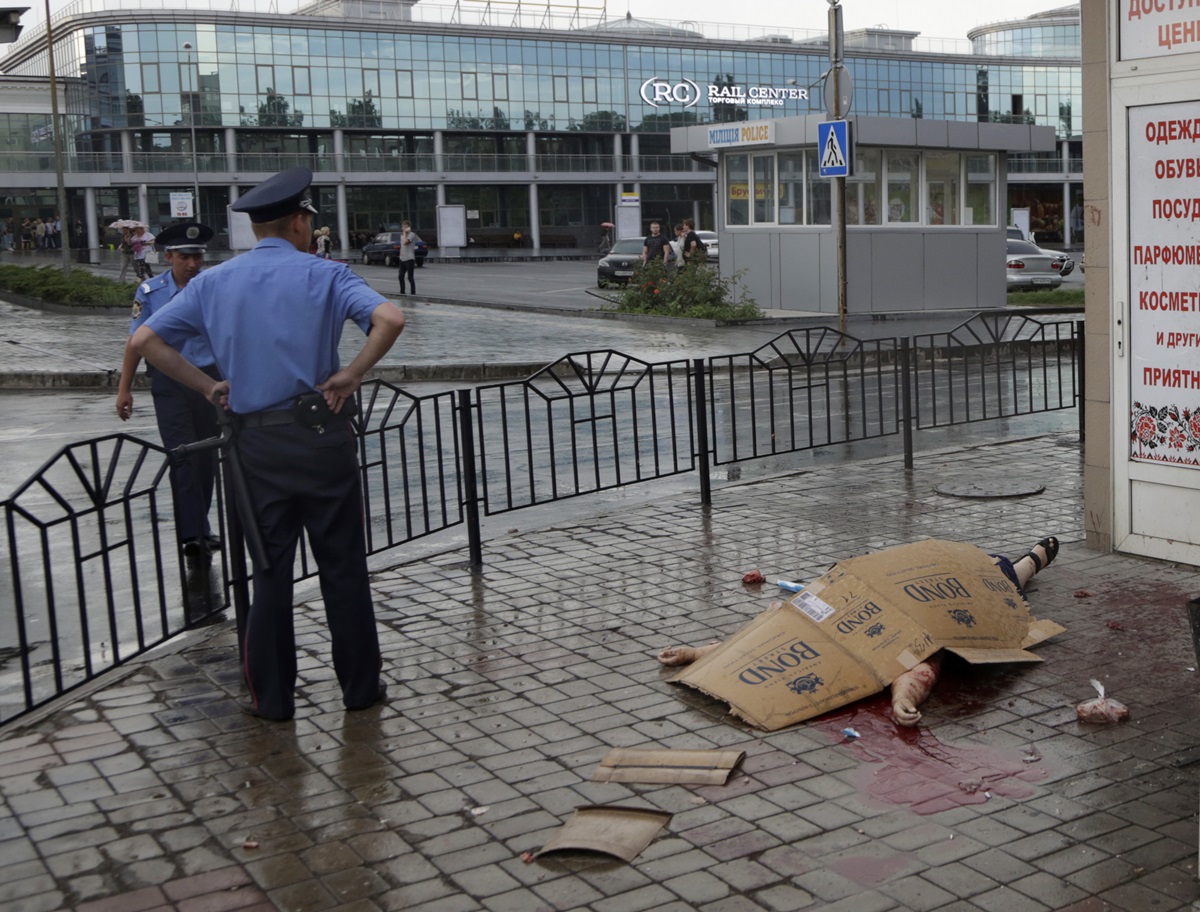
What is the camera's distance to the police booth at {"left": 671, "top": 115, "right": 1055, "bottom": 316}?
27.2 meters

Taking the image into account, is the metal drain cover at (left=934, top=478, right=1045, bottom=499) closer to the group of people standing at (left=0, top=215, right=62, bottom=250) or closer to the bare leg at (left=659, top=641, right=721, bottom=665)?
the bare leg at (left=659, top=641, right=721, bottom=665)

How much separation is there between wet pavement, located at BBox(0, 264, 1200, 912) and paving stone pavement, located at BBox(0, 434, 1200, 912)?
0.04 ft

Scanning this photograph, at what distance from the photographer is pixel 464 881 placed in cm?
405

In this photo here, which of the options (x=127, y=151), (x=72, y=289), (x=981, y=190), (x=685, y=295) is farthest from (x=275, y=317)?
(x=127, y=151)

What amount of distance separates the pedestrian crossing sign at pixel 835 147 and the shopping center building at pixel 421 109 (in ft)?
168

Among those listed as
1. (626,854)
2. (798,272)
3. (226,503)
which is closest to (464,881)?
(626,854)

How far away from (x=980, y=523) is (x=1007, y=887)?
4828 mm

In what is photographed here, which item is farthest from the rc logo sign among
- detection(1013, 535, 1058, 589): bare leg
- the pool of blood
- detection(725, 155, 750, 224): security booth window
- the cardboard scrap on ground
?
the pool of blood

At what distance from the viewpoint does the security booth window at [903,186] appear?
27.7 m

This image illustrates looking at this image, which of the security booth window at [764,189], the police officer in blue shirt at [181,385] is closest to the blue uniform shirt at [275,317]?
the police officer in blue shirt at [181,385]

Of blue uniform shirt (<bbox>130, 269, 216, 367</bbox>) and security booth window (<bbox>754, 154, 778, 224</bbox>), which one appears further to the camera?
security booth window (<bbox>754, 154, 778, 224</bbox>)

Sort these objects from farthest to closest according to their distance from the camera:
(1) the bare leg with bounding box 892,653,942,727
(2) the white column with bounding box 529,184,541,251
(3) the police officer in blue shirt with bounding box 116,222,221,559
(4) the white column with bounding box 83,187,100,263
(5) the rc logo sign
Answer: (5) the rc logo sign → (2) the white column with bounding box 529,184,541,251 → (4) the white column with bounding box 83,187,100,263 → (3) the police officer in blue shirt with bounding box 116,222,221,559 → (1) the bare leg with bounding box 892,653,942,727

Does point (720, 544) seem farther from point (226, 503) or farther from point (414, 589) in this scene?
point (226, 503)

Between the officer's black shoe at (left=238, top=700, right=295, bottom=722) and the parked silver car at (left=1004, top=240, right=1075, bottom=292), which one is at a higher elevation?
the parked silver car at (left=1004, top=240, right=1075, bottom=292)
